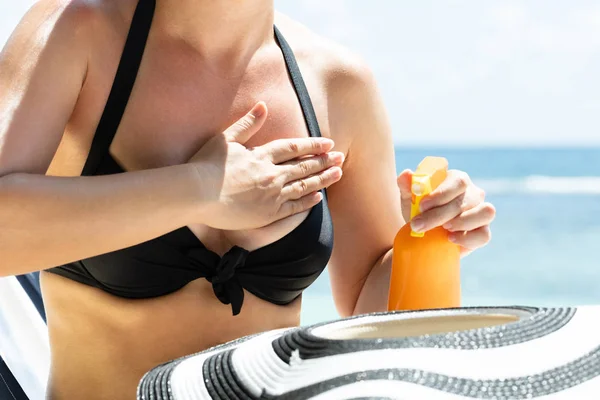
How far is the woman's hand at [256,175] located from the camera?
1.12 metres

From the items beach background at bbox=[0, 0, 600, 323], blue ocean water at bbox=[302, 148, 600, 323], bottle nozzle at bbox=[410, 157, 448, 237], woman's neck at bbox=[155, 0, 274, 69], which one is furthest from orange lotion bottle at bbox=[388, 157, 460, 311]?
beach background at bbox=[0, 0, 600, 323]

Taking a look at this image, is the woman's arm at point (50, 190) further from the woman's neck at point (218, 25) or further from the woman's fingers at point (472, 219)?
the woman's fingers at point (472, 219)

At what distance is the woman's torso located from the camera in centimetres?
121

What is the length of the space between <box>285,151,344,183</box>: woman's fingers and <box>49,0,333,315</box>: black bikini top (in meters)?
0.09

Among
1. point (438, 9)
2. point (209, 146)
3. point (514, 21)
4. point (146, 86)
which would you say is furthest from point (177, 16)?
point (438, 9)

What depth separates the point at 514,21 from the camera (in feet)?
67.8

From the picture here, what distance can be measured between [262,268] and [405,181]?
28 centimetres

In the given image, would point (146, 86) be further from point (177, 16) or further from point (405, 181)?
point (405, 181)

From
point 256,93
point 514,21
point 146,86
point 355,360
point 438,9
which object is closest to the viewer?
point 355,360

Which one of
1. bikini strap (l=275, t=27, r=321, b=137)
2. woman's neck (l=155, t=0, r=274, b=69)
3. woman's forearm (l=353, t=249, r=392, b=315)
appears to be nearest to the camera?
woman's neck (l=155, t=0, r=274, b=69)

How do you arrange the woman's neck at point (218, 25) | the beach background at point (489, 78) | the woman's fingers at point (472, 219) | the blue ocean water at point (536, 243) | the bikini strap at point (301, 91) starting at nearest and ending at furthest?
1. the woman's fingers at point (472, 219)
2. the woman's neck at point (218, 25)
3. the bikini strap at point (301, 91)
4. the blue ocean water at point (536, 243)
5. the beach background at point (489, 78)

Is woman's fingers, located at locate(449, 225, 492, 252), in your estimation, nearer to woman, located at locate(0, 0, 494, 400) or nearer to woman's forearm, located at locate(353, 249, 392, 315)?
woman, located at locate(0, 0, 494, 400)

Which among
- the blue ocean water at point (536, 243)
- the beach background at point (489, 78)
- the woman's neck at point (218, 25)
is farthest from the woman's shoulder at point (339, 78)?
the beach background at point (489, 78)

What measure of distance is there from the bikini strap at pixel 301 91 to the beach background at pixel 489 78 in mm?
12496
